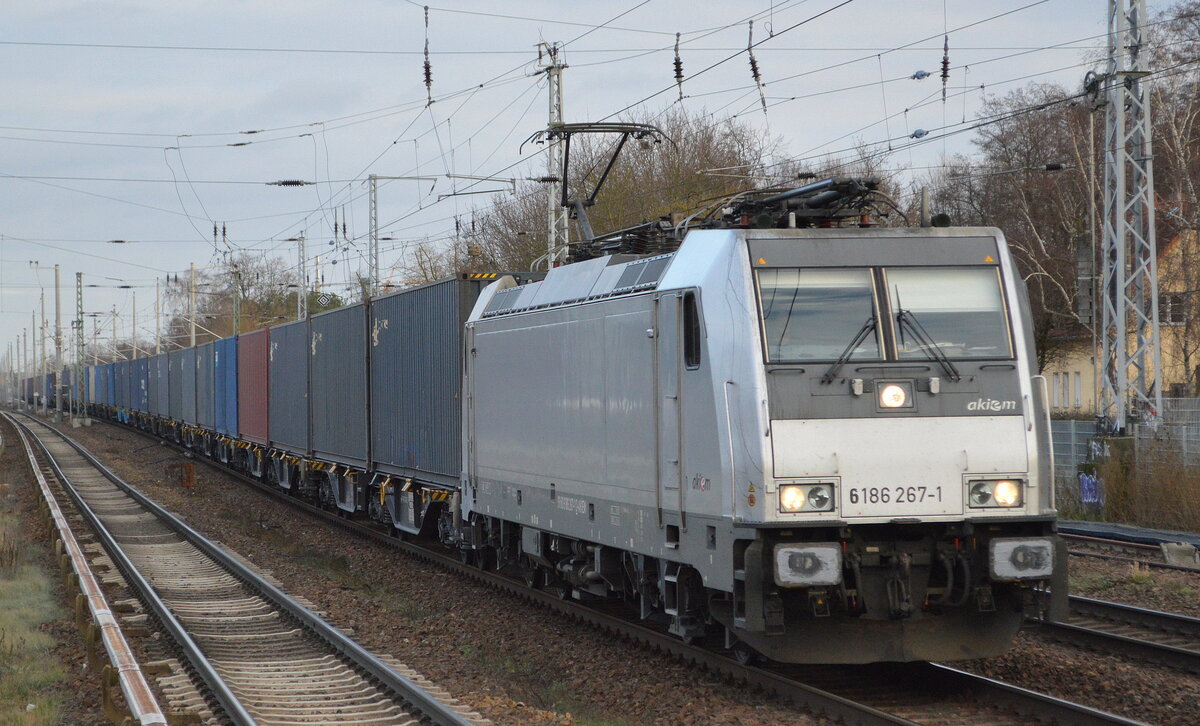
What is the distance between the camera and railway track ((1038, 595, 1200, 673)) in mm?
9278

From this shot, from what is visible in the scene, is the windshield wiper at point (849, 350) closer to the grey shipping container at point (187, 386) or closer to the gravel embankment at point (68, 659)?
the gravel embankment at point (68, 659)

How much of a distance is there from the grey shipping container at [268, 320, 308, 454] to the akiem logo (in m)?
18.2

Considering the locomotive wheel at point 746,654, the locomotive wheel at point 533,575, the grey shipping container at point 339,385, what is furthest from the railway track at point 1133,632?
the grey shipping container at point 339,385

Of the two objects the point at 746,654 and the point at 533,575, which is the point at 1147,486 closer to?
the point at 533,575

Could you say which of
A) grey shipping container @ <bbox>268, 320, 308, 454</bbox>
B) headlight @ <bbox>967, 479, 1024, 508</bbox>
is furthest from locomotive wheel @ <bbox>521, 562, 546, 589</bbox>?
grey shipping container @ <bbox>268, 320, 308, 454</bbox>

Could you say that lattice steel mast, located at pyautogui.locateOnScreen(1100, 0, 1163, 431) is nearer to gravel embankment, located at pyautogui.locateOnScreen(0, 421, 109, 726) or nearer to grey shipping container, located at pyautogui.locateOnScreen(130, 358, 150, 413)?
gravel embankment, located at pyautogui.locateOnScreen(0, 421, 109, 726)

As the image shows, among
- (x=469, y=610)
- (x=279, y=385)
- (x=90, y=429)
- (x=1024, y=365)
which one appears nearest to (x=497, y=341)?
(x=469, y=610)

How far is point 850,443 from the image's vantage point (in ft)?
25.8

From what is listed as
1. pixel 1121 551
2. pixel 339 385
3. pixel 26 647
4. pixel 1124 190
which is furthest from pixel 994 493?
pixel 339 385

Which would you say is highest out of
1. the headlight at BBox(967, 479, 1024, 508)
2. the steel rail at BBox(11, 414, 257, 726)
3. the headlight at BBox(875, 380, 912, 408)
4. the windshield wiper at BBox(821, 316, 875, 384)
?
the windshield wiper at BBox(821, 316, 875, 384)

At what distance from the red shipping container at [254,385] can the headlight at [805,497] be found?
22.1 metres

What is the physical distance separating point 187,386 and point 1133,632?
35.4 metres

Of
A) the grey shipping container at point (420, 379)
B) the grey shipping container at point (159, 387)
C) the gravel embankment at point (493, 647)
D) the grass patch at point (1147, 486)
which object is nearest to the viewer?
the gravel embankment at point (493, 647)

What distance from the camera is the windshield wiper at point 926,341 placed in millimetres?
8109
